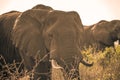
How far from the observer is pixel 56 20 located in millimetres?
6949

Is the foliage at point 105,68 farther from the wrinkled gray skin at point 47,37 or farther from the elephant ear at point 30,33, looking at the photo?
the elephant ear at point 30,33

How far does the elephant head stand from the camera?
58.2 feet

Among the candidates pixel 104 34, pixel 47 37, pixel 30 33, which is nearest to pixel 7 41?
pixel 30 33

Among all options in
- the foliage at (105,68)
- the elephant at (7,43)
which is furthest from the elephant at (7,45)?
the foliage at (105,68)

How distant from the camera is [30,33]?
7051 mm

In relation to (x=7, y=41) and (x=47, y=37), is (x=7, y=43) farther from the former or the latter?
(x=47, y=37)

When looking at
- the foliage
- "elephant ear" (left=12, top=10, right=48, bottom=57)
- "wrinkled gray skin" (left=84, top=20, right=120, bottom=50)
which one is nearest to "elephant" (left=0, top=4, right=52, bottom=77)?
"elephant ear" (left=12, top=10, right=48, bottom=57)

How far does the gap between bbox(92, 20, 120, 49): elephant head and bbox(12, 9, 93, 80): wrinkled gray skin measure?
413 inches

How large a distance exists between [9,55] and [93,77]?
1882mm

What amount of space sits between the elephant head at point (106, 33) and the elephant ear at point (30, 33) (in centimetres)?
1070

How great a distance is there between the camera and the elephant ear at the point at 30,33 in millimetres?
6926

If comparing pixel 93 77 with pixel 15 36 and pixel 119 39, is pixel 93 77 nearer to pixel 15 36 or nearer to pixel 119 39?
pixel 15 36

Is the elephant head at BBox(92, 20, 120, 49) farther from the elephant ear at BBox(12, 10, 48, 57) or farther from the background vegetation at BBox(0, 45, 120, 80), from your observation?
the elephant ear at BBox(12, 10, 48, 57)

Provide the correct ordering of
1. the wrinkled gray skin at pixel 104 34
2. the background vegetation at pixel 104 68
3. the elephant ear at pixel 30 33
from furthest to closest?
1. the wrinkled gray skin at pixel 104 34
2. the background vegetation at pixel 104 68
3. the elephant ear at pixel 30 33
